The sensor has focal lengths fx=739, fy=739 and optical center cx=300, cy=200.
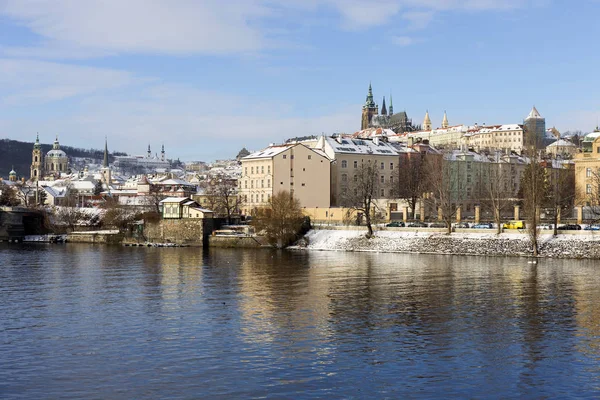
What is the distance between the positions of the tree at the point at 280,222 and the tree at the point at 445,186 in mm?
14161

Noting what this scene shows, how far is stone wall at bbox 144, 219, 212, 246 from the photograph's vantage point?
77688 millimetres

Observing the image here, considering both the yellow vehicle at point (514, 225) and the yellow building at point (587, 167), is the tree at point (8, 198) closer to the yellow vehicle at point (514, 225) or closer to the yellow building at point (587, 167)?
the yellow vehicle at point (514, 225)

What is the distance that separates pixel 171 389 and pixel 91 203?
122288 mm

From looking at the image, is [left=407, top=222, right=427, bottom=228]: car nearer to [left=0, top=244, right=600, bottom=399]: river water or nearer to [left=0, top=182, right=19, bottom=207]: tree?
[left=0, top=244, right=600, bottom=399]: river water

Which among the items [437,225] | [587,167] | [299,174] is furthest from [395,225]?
[587,167]

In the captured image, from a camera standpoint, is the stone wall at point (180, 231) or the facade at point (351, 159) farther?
the facade at point (351, 159)

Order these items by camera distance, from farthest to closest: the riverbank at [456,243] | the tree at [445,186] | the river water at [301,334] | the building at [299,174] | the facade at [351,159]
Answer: the facade at [351,159] → the building at [299,174] → the tree at [445,186] → the riverbank at [456,243] → the river water at [301,334]

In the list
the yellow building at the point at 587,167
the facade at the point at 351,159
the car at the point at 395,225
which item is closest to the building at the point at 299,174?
the facade at the point at 351,159

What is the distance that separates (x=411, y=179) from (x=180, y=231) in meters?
35.1

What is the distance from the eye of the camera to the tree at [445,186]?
7047 cm

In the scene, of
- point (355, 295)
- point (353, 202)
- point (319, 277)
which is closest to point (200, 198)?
point (353, 202)

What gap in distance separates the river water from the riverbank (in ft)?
37.3

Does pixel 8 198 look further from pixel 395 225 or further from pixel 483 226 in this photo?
pixel 483 226

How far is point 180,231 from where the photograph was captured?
78.9 m
